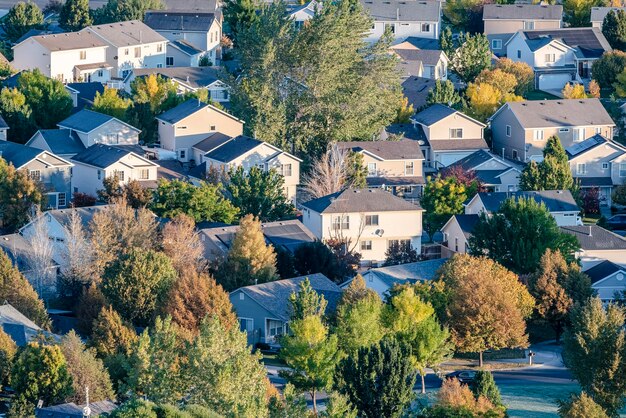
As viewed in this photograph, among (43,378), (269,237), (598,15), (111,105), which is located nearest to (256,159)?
(111,105)

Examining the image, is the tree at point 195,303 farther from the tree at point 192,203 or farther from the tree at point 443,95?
the tree at point 443,95

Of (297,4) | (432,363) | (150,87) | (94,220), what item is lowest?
(432,363)

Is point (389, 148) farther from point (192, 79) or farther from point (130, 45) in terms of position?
point (130, 45)

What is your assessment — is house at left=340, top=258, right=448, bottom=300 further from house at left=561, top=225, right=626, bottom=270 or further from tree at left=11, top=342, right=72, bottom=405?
tree at left=11, top=342, right=72, bottom=405

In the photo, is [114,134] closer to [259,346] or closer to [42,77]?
[42,77]

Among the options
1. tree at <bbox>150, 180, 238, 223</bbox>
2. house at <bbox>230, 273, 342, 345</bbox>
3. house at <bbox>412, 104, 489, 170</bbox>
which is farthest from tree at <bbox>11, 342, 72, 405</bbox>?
house at <bbox>412, 104, 489, 170</bbox>

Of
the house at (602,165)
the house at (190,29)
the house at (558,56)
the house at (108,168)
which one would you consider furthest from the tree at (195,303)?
the house at (190,29)

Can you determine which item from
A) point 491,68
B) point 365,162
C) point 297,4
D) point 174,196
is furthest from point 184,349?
point 297,4
